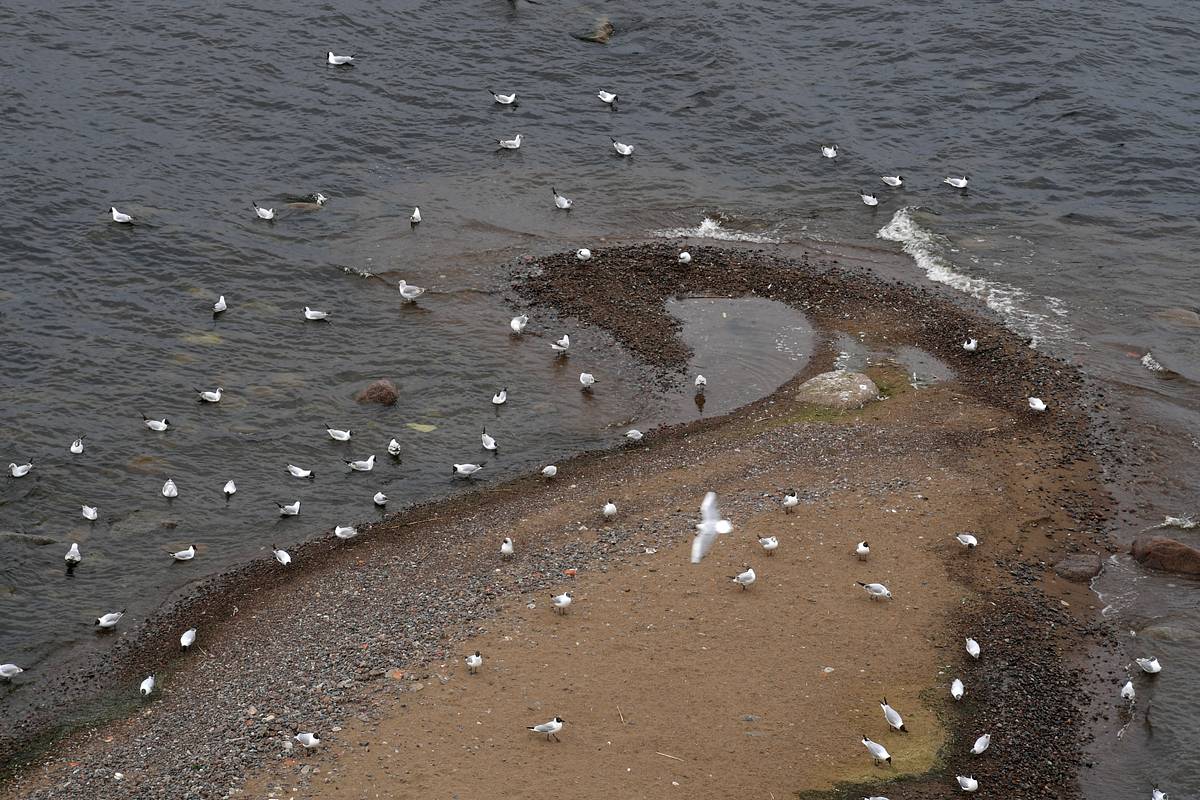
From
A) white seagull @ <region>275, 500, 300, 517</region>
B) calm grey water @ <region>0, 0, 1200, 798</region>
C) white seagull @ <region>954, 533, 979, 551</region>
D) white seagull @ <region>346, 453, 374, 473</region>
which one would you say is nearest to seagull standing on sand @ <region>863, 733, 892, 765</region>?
calm grey water @ <region>0, 0, 1200, 798</region>

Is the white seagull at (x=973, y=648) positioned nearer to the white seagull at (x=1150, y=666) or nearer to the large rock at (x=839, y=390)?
the white seagull at (x=1150, y=666)

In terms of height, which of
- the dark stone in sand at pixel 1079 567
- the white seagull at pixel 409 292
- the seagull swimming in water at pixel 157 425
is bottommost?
the seagull swimming in water at pixel 157 425

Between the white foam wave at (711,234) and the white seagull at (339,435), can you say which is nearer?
the white seagull at (339,435)

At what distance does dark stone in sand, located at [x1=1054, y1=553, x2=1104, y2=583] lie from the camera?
77.9 feet

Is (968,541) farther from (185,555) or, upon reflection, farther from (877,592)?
(185,555)

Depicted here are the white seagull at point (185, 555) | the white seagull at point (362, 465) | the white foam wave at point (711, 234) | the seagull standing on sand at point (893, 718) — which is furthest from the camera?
the white foam wave at point (711, 234)

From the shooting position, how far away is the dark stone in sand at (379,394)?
31.4m

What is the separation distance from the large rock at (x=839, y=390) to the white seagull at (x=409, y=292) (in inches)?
480

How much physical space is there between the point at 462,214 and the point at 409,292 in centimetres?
562

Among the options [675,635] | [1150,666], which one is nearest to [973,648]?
[1150,666]

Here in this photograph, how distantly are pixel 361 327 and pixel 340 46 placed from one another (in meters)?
19.3

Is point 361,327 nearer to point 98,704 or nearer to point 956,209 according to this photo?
point 98,704

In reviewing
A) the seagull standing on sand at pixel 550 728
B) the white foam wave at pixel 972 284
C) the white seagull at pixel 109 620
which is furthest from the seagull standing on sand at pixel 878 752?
the white foam wave at pixel 972 284

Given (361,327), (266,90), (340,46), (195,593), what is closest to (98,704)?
(195,593)
